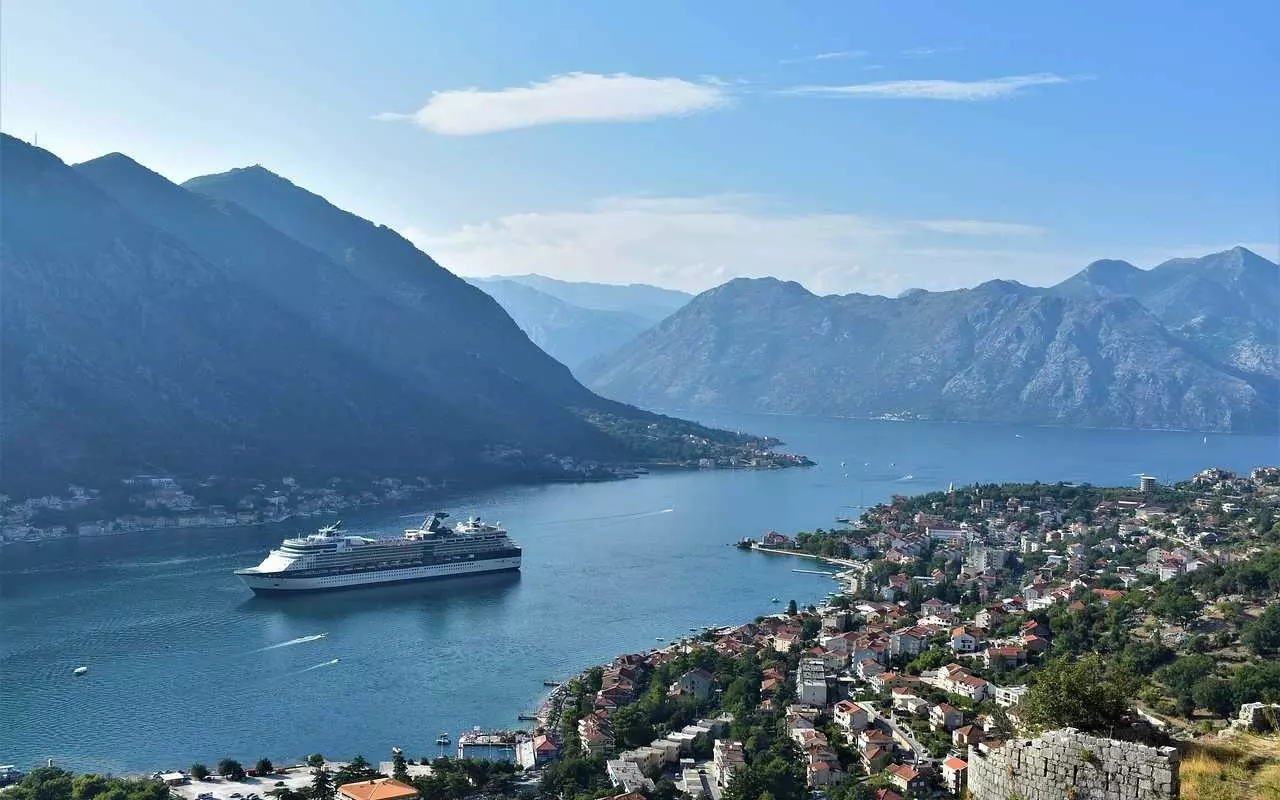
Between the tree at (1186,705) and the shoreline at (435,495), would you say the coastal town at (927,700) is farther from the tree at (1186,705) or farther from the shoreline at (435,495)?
the shoreline at (435,495)

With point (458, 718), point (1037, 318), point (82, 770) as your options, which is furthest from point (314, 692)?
point (1037, 318)

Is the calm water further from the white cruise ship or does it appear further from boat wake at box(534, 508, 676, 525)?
the white cruise ship

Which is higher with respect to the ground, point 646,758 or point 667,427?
point 667,427

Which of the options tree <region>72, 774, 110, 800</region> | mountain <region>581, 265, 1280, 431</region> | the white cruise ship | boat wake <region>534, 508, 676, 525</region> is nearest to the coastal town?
tree <region>72, 774, 110, 800</region>

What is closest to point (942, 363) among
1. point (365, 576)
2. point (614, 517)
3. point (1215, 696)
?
point (614, 517)

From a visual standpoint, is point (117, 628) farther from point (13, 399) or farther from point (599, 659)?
point (13, 399)

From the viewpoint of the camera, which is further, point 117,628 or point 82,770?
point 117,628

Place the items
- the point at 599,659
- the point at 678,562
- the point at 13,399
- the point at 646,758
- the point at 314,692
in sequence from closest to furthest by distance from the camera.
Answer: the point at 646,758
the point at 314,692
the point at 599,659
the point at 678,562
the point at 13,399
